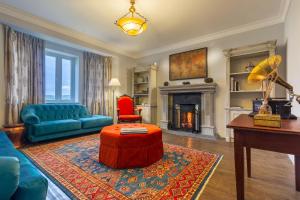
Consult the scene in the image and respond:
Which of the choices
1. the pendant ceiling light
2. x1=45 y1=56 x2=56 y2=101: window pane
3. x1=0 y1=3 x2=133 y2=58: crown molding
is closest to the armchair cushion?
x1=0 y1=3 x2=133 y2=58: crown molding

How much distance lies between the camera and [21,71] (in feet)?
11.7

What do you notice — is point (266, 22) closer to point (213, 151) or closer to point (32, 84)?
point (213, 151)

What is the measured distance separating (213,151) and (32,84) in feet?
14.7

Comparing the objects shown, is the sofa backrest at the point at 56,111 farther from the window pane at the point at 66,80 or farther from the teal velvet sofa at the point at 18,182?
the teal velvet sofa at the point at 18,182

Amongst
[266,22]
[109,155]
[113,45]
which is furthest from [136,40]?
[109,155]

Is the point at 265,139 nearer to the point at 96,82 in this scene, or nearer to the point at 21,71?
the point at 21,71

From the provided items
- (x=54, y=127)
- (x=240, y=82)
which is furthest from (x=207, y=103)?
(x=54, y=127)

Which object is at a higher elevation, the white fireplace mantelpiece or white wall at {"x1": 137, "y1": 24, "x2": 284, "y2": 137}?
white wall at {"x1": 137, "y1": 24, "x2": 284, "y2": 137}

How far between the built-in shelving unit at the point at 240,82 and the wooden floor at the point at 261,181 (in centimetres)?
120

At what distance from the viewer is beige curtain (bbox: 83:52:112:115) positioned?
498cm

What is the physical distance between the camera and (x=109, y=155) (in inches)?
87.9

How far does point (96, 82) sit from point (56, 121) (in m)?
1.93

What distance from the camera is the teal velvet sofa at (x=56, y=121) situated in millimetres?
3240

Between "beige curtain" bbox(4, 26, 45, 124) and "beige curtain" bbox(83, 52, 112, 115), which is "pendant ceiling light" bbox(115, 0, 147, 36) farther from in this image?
"beige curtain" bbox(83, 52, 112, 115)
